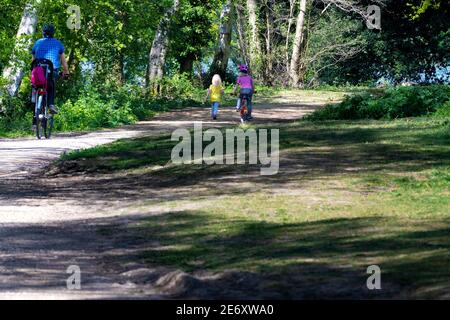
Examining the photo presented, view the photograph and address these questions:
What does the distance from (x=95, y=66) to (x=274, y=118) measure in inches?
750

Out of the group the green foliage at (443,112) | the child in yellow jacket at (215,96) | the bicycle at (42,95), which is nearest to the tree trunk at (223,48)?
the child in yellow jacket at (215,96)

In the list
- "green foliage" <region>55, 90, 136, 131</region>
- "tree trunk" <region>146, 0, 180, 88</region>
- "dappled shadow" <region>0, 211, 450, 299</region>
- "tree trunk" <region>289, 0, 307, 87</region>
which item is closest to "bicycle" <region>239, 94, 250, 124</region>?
"green foliage" <region>55, 90, 136, 131</region>

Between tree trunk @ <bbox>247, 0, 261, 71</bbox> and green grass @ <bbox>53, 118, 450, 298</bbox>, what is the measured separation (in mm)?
32292

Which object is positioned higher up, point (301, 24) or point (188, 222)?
point (301, 24)

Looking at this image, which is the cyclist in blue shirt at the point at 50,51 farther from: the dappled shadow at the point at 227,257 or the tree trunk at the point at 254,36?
the tree trunk at the point at 254,36

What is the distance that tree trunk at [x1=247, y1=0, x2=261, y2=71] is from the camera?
51.9 m

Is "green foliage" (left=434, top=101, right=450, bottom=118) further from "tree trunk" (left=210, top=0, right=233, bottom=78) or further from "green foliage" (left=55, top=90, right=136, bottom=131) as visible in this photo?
"tree trunk" (left=210, top=0, right=233, bottom=78)

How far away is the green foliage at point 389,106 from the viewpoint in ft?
87.4

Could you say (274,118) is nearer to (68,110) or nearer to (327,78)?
(68,110)

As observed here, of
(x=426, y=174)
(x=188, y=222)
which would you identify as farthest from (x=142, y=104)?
(x=188, y=222)

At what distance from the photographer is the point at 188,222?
11.9m

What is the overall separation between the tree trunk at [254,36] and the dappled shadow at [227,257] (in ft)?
131

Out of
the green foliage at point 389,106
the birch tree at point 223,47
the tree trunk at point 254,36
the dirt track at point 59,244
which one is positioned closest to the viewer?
the dirt track at point 59,244
